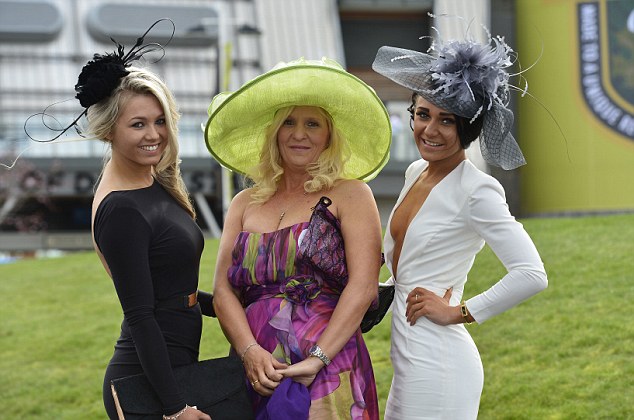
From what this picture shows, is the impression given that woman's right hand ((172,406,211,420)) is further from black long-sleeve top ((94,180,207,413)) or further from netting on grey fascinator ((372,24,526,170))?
netting on grey fascinator ((372,24,526,170))

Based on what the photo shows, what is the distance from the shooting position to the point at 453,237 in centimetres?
342

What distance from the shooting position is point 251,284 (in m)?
3.54

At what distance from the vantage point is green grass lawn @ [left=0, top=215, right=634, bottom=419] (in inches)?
270

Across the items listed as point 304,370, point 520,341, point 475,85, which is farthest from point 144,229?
point 520,341

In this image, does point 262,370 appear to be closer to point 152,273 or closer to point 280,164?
point 152,273

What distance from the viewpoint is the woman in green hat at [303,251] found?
339 centimetres

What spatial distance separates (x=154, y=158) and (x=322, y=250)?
66 cm

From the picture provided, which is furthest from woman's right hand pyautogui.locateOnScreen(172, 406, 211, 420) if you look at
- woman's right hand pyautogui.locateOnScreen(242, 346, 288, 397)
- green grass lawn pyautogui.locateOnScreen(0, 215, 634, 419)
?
green grass lawn pyautogui.locateOnScreen(0, 215, 634, 419)

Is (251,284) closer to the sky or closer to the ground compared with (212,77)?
closer to the ground

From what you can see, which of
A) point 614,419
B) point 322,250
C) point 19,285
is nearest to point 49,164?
point 19,285

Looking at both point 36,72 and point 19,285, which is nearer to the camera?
point 19,285

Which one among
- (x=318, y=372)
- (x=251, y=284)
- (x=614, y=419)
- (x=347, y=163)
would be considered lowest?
(x=614, y=419)

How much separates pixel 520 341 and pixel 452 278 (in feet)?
16.0

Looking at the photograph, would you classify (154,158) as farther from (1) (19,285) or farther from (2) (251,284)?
(1) (19,285)
